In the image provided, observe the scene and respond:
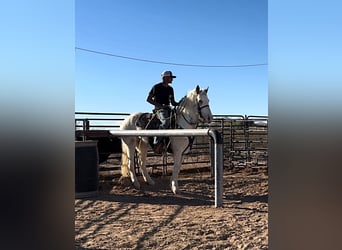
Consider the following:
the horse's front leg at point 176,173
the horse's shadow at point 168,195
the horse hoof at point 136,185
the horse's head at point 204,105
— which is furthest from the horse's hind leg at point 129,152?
the horse's head at point 204,105

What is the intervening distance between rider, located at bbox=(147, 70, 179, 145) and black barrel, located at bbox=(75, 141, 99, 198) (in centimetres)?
81

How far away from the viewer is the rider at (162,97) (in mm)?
4629

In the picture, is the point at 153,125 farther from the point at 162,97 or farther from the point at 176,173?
the point at 176,173

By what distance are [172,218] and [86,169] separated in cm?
167

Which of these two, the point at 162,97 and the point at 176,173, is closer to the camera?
the point at 176,173

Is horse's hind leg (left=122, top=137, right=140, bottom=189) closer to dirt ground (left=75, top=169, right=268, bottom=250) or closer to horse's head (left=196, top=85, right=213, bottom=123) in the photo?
dirt ground (left=75, top=169, right=268, bottom=250)

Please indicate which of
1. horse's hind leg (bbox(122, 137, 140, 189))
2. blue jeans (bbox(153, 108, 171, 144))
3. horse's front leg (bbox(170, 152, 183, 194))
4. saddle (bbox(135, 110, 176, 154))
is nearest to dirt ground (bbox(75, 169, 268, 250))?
horse's front leg (bbox(170, 152, 183, 194))

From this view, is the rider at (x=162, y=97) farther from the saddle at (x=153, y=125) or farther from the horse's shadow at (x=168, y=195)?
the horse's shadow at (x=168, y=195)

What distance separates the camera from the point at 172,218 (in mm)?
3084

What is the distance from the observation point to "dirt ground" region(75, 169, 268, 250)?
7.88 feet

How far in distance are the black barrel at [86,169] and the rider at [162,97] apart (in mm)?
813

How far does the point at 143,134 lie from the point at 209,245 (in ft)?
7.62

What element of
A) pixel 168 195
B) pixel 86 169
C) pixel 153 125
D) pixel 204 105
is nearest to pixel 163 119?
pixel 153 125
